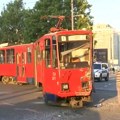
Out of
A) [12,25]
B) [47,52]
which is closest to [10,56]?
[47,52]

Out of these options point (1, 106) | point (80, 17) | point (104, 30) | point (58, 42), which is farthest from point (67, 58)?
point (104, 30)

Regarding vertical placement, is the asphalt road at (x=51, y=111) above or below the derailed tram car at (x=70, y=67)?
below

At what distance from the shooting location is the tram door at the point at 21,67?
102ft

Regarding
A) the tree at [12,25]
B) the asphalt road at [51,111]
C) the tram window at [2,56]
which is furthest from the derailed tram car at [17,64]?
the tree at [12,25]

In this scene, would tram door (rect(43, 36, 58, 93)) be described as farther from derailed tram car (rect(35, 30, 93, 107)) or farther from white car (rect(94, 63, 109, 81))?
white car (rect(94, 63, 109, 81))

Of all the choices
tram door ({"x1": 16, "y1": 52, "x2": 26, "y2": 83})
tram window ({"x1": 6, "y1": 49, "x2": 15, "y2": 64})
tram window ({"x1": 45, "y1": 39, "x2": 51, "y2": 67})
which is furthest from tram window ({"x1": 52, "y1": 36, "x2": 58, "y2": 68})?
tram window ({"x1": 6, "y1": 49, "x2": 15, "y2": 64})

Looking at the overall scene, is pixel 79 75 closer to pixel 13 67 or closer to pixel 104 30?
pixel 13 67

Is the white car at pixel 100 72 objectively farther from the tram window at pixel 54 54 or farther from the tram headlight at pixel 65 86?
the tram headlight at pixel 65 86

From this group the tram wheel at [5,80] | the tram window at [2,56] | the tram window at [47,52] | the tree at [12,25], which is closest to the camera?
the tram window at [47,52]

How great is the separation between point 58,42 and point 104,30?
94.3m

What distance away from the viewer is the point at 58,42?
17.7 metres

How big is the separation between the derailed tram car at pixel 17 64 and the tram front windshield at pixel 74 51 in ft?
36.1

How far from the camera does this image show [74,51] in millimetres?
17891

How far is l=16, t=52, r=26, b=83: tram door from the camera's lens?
3113 centimetres
